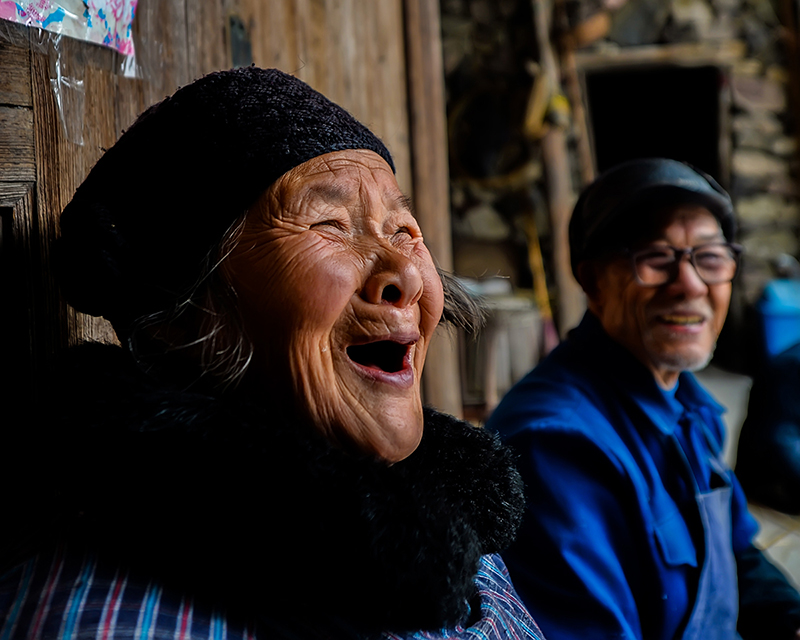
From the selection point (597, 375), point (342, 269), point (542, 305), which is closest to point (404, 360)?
point (342, 269)

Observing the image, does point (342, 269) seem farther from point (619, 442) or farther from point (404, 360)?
point (619, 442)

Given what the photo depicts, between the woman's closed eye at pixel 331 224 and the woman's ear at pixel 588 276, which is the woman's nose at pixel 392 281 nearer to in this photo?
the woman's closed eye at pixel 331 224

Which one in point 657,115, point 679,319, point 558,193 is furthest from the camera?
point 657,115

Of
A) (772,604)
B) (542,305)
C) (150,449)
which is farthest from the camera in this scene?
(542,305)

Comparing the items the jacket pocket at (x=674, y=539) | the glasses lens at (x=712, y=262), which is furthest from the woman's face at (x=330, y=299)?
the glasses lens at (x=712, y=262)

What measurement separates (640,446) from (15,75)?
5.17 ft

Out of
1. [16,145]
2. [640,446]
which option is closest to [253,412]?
[16,145]

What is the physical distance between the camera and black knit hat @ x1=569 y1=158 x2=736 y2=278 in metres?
1.91

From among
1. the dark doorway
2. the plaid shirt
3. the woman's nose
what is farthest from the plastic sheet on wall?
the dark doorway

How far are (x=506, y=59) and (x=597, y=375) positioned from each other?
181 inches

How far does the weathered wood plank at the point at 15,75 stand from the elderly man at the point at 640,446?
4.02ft

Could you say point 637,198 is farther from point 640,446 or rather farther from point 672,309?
point 640,446

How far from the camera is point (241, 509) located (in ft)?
2.55

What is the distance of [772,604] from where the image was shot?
5.79 ft
